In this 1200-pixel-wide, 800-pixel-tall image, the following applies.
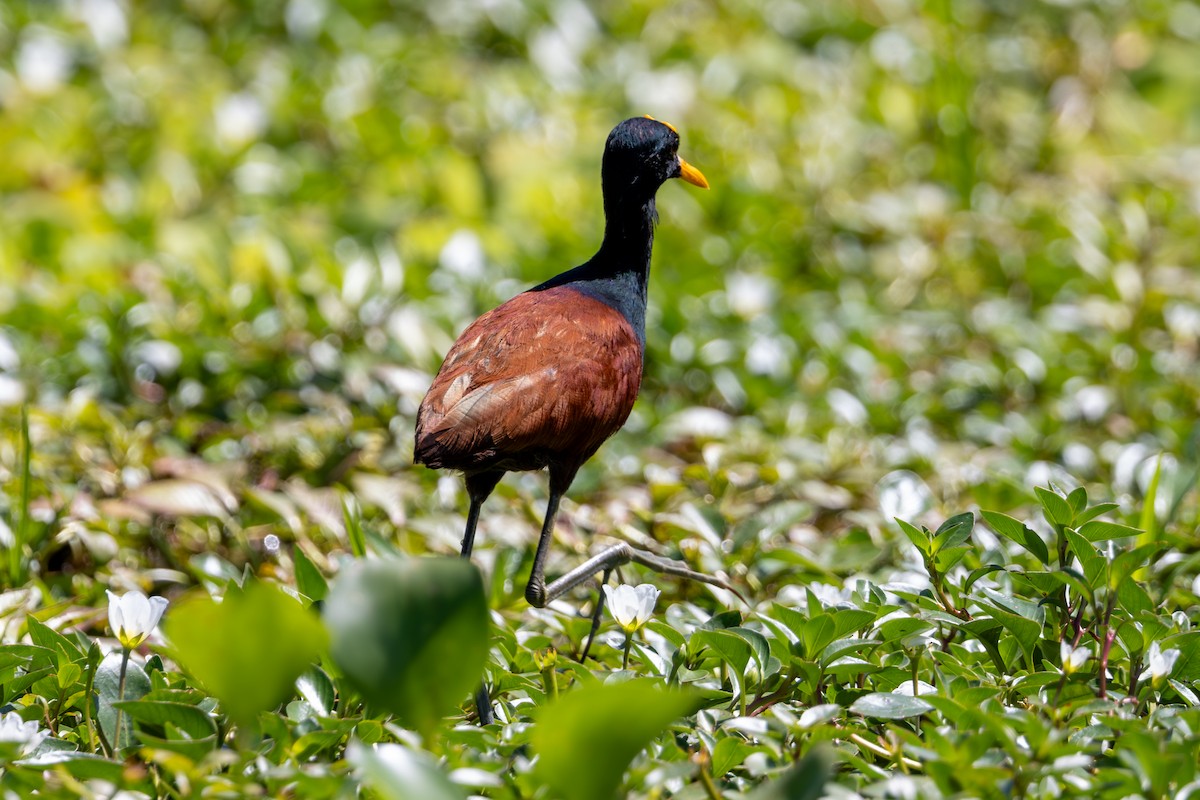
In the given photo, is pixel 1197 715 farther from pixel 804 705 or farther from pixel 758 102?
pixel 758 102

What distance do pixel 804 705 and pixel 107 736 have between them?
1386mm

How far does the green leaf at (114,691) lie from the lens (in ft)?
8.00

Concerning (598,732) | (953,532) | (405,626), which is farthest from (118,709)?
(953,532)

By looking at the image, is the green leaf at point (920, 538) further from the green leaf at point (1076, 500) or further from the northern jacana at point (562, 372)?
the northern jacana at point (562, 372)

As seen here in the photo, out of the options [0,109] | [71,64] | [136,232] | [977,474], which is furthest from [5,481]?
[71,64]

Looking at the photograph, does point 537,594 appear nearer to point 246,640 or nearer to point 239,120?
point 246,640

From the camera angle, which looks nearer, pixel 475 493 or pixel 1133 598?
pixel 1133 598

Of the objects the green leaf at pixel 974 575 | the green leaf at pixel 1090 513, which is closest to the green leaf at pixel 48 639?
the green leaf at pixel 974 575

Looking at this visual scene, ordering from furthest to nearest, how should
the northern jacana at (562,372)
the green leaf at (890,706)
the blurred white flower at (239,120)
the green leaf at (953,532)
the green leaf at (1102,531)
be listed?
the blurred white flower at (239,120) → the northern jacana at (562,372) → the green leaf at (953,532) → the green leaf at (1102,531) → the green leaf at (890,706)

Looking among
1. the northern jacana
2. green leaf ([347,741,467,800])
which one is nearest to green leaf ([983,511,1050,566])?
the northern jacana

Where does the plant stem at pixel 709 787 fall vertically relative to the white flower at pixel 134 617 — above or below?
below

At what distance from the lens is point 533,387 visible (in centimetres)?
292

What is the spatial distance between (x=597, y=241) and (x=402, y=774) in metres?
4.20

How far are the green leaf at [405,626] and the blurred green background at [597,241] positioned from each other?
1.54 meters
